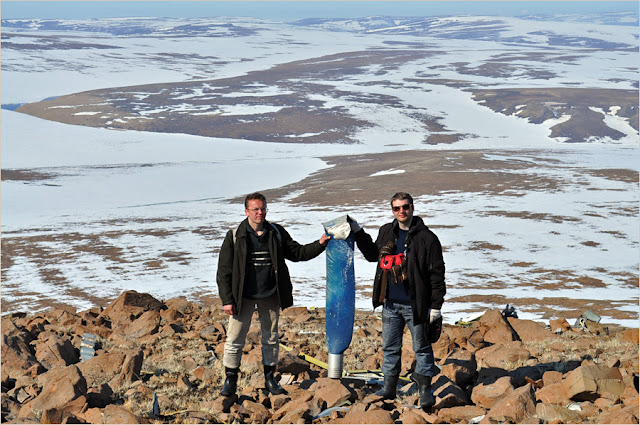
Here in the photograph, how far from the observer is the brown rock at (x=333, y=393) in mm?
6246

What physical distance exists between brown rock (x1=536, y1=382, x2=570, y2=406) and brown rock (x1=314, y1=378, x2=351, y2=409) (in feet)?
5.63

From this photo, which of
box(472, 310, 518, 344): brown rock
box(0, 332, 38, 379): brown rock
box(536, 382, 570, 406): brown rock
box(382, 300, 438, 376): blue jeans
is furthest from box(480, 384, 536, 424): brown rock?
box(0, 332, 38, 379): brown rock

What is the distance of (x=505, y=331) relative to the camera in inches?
379

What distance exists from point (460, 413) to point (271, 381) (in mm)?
1820

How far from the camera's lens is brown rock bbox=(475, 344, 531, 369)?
7785mm

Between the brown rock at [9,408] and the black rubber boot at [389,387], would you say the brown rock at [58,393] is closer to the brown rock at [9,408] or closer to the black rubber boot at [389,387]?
the brown rock at [9,408]

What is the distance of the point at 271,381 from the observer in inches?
265

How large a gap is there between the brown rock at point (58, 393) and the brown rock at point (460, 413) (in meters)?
3.31

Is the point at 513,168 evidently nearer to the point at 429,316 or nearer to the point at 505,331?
the point at 505,331

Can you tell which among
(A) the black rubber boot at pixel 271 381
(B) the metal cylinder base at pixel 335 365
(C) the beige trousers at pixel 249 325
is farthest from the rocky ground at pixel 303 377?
(C) the beige trousers at pixel 249 325

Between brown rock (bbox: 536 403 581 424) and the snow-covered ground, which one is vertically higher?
brown rock (bbox: 536 403 581 424)

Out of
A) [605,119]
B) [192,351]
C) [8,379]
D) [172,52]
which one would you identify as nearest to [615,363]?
[192,351]

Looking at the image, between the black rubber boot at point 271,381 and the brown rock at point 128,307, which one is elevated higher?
the black rubber boot at point 271,381

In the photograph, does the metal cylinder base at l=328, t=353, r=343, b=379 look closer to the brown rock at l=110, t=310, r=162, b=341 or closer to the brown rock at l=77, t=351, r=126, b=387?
the brown rock at l=77, t=351, r=126, b=387
